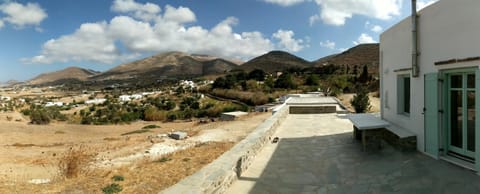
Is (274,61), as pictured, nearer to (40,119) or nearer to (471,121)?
(40,119)

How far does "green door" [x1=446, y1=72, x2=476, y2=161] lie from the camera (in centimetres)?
553

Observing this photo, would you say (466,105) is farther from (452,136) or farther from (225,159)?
(225,159)

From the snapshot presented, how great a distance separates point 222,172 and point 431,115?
4.29 meters

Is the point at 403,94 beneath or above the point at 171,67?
beneath

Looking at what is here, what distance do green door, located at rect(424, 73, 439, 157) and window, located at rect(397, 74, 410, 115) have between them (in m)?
1.61

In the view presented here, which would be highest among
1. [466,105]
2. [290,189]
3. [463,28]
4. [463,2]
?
[463,2]

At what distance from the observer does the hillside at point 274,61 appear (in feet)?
330

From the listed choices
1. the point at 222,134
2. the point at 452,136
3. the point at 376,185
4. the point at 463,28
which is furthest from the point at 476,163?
the point at 222,134

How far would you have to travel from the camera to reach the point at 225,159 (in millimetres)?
5848

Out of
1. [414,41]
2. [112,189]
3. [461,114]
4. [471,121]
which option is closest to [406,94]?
[414,41]

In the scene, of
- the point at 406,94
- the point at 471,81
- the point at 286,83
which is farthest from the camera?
the point at 286,83

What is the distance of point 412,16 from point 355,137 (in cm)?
369

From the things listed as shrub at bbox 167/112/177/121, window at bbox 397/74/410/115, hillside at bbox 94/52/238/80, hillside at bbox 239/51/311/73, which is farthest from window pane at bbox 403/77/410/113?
hillside at bbox 94/52/238/80

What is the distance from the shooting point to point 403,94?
27.4 ft
